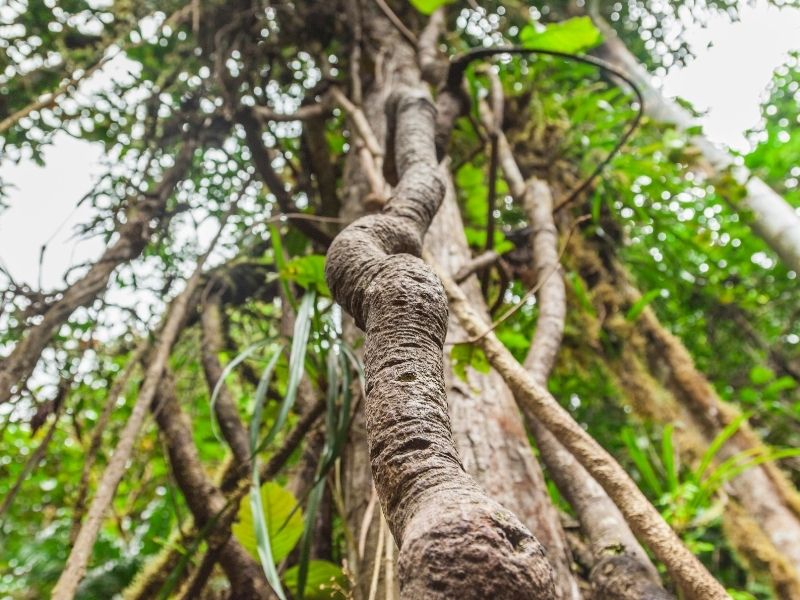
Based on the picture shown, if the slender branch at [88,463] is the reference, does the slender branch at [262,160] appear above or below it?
above

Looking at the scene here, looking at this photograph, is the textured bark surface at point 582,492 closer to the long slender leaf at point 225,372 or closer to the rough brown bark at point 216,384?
the long slender leaf at point 225,372

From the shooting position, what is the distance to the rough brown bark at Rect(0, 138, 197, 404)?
3.18 ft

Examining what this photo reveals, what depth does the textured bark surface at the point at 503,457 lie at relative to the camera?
721mm

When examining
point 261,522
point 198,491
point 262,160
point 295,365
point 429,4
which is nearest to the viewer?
point 261,522

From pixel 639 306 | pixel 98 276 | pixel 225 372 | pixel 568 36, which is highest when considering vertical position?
pixel 568 36

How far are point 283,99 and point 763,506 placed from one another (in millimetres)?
2185

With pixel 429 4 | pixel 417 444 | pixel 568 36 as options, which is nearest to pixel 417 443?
pixel 417 444

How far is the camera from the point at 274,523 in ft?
2.93

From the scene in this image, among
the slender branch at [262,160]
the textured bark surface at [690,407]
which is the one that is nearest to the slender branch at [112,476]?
the slender branch at [262,160]

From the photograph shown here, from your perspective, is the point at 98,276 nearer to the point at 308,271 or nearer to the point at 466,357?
the point at 308,271

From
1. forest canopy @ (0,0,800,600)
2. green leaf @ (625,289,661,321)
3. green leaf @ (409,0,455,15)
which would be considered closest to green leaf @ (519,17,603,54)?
forest canopy @ (0,0,800,600)

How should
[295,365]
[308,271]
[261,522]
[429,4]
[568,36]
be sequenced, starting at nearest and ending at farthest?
[261,522] → [295,365] → [308,271] → [429,4] → [568,36]

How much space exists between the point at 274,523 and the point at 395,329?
66 centimetres

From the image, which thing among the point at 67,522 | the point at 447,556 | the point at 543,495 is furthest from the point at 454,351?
the point at 67,522
